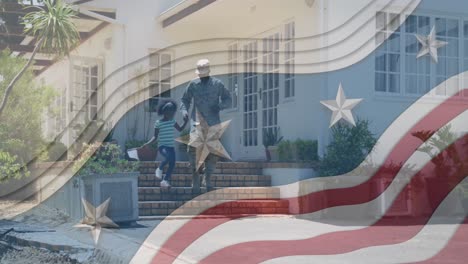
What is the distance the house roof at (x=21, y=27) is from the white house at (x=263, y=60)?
0.15m

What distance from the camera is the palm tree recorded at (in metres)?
12.0

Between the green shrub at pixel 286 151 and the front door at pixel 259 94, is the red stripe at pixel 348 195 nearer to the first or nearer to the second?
the green shrub at pixel 286 151

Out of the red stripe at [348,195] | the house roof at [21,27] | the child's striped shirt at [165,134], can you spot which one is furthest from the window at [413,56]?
the house roof at [21,27]

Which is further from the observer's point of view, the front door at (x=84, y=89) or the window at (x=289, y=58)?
the front door at (x=84, y=89)

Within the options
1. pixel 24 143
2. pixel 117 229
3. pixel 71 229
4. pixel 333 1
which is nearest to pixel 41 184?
pixel 24 143

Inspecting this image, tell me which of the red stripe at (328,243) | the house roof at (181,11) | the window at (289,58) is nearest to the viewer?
the red stripe at (328,243)

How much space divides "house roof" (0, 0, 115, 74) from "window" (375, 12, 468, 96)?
5.70 metres

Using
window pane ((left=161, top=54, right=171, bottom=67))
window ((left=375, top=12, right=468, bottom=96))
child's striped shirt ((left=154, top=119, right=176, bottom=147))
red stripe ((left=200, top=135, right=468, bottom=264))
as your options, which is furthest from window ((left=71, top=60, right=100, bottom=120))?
red stripe ((left=200, top=135, right=468, bottom=264))

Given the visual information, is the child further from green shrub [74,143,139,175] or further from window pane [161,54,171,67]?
window pane [161,54,171,67]

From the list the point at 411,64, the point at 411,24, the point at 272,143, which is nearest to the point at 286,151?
the point at 272,143

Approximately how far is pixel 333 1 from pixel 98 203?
4683 millimetres

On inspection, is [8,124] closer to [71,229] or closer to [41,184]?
[41,184]

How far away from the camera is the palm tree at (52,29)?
39.3ft

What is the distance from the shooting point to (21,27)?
46.4ft
